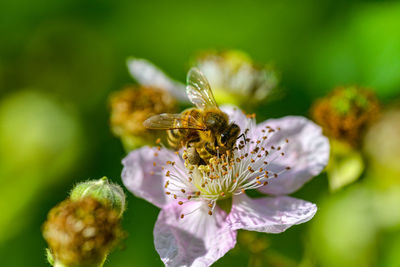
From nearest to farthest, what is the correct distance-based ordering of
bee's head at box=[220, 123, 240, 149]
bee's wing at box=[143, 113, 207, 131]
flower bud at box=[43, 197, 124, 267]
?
flower bud at box=[43, 197, 124, 267] → bee's wing at box=[143, 113, 207, 131] → bee's head at box=[220, 123, 240, 149]

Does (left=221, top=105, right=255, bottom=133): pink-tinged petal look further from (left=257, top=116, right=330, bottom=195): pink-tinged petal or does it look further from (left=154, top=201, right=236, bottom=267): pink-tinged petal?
(left=154, top=201, right=236, bottom=267): pink-tinged petal

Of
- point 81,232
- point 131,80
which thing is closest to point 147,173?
point 81,232

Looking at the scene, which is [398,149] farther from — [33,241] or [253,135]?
[33,241]

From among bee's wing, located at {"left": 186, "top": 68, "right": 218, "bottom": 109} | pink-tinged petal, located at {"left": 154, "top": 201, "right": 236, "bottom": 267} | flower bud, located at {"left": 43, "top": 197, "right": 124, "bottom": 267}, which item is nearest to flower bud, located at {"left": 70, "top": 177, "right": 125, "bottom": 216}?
flower bud, located at {"left": 43, "top": 197, "right": 124, "bottom": 267}

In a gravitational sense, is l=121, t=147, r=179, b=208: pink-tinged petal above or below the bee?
below

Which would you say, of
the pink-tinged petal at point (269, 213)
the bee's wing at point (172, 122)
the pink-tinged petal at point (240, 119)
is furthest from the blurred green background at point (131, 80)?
the bee's wing at point (172, 122)

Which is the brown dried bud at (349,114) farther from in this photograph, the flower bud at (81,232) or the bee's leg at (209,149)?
the flower bud at (81,232)

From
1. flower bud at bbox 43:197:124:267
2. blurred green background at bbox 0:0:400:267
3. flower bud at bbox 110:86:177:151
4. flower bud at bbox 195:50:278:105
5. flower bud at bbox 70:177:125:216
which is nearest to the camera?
flower bud at bbox 43:197:124:267

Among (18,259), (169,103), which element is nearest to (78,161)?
(18,259)
